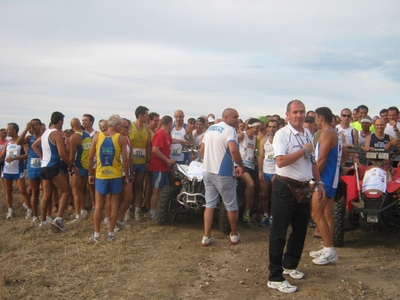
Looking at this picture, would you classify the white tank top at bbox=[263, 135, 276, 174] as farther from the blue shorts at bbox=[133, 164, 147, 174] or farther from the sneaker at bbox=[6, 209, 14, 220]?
the sneaker at bbox=[6, 209, 14, 220]

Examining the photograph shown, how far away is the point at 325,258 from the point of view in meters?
5.53

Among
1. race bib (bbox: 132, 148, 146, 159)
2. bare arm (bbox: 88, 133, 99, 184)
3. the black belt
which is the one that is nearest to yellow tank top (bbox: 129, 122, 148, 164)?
race bib (bbox: 132, 148, 146, 159)

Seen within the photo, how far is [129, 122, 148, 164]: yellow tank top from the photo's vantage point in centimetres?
845

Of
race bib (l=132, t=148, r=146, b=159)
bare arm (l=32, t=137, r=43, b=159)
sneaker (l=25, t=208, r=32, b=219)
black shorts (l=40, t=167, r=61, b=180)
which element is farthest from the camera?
sneaker (l=25, t=208, r=32, b=219)

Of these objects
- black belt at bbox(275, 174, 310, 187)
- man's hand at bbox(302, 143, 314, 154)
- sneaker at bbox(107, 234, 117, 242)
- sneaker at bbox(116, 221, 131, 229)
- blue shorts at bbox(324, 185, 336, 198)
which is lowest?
sneaker at bbox(116, 221, 131, 229)

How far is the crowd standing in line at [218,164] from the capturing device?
15.7 ft

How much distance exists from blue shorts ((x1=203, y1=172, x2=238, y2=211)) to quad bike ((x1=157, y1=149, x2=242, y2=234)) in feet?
2.00

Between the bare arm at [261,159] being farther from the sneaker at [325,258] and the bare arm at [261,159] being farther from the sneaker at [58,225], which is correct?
the sneaker at [58,225]

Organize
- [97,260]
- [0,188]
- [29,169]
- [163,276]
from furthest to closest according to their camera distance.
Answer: [0,188]
[29,169]
[97,260]
[163,276]

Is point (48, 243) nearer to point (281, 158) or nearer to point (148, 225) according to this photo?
point (148, 225)

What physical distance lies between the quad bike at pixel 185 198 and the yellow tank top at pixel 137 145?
83 cm

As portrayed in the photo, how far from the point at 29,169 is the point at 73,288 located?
4.24 meters

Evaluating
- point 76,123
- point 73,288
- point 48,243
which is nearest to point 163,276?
point 73,288

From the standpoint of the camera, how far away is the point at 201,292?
15.4ft
